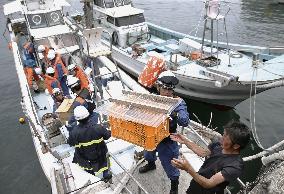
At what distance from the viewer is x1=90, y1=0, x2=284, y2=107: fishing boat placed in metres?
9.82

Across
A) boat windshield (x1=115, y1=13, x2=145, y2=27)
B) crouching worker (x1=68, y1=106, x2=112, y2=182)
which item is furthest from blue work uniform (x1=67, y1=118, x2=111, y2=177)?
boat windshield (x1=115, y1=13, x2=145, y2=27)

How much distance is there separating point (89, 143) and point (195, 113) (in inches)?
297

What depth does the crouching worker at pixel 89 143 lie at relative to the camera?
479 cm

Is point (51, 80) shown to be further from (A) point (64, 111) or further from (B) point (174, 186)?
(B) point (174, 186)

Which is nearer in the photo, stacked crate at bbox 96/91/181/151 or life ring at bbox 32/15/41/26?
stacked crate at bbox 96/91/181/151

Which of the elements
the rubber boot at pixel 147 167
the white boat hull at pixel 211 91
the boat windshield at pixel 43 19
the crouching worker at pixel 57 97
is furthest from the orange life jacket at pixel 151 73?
the boat windshield at pixel 43 19

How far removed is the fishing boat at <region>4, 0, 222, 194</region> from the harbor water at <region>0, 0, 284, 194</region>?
1.91 m

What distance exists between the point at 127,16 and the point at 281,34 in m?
10.4

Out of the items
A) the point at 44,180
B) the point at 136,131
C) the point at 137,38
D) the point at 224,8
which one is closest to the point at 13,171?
the point at 44,180

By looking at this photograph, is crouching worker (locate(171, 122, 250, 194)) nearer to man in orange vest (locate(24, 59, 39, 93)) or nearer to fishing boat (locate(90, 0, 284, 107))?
fishing boat (locate(90, 0, 284, 107))

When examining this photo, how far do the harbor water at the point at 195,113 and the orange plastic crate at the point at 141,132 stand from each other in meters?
4.62

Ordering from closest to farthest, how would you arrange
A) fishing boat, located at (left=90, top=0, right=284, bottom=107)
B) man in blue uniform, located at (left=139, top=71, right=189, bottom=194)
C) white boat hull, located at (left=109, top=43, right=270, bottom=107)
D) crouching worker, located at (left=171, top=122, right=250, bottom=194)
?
crouching worker, located at (left=171, top=122, right=250, bottom=194) → man in blue uniform, located at (left=139, top=71, right=189, bottom=194) → fishing boat, located at (left=90, top=0, right=284, bottom=107) → white boat hull, located at (left=109, top=43, right=270, bottom=107)

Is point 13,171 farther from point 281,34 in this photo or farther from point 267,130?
point 281,34

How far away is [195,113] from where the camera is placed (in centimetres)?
1188
